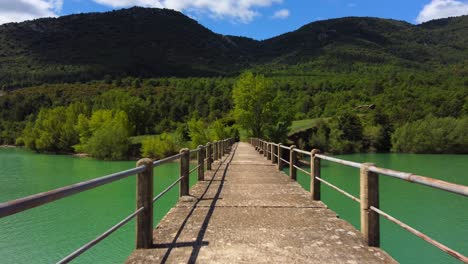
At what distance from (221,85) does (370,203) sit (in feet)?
382

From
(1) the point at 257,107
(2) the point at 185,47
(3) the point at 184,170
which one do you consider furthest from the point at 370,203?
Answer: (2) the point at 185,47

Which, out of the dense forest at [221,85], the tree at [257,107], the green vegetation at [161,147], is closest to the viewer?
the tree at [257,107]

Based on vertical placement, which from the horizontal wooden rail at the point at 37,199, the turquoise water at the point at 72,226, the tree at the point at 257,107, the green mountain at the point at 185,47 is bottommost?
the turquoise water at the point at 72,226

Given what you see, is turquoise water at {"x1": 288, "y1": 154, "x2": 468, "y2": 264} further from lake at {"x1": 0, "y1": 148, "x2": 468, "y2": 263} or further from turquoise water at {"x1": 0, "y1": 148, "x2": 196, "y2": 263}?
turquoise water at {"x1": 0, "y1": 148, "x2": 196, "y2": 263}

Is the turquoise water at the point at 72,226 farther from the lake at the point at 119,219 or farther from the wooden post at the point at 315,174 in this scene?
the wooden post at the point at 315,174

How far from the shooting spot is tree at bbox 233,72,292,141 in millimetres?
51312

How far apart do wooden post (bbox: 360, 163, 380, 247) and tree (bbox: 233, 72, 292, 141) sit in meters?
46.4

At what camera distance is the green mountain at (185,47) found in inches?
5064

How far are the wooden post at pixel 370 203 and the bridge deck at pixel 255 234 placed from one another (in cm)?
14

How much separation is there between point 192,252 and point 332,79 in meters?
112

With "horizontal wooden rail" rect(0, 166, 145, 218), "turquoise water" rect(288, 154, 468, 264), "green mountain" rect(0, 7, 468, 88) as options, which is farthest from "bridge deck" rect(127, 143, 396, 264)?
"green mountain" rect(0, 7, 468, 88)

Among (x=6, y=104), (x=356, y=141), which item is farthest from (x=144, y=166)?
(x=6, y=104)

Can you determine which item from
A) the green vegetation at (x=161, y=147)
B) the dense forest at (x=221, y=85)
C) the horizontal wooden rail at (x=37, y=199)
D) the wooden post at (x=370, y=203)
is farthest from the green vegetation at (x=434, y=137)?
the horizontal wooden rail at (x=37, y=199)

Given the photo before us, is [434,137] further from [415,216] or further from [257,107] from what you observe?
[415,216]
